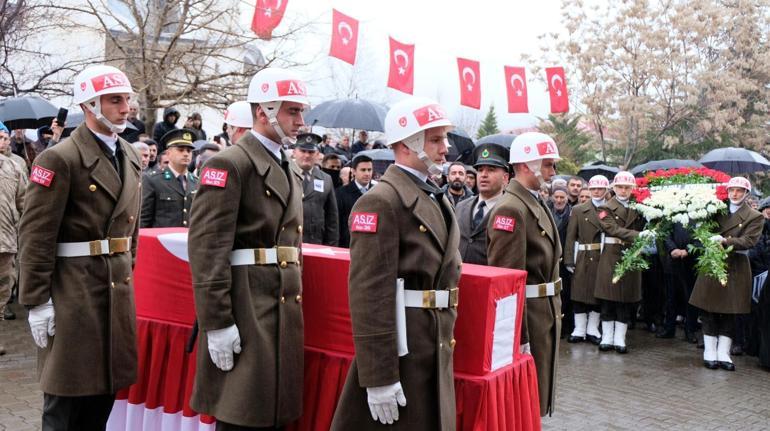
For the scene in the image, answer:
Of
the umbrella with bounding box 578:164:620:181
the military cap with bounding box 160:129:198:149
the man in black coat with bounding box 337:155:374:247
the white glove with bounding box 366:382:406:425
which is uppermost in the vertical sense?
the umbrella with bounding box 578:164:620:181

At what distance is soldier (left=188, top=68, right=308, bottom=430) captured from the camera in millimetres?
3742

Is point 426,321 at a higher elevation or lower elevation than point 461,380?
Answer: higher

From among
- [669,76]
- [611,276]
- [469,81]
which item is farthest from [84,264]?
[669,76]

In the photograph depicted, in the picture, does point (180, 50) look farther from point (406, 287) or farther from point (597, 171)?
point (406, 287)

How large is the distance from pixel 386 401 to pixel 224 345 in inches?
34.2

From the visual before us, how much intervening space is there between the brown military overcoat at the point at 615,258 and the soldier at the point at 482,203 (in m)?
3.83

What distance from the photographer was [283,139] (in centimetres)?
411

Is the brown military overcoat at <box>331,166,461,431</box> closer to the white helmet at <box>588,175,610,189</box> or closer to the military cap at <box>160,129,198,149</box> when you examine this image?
the military cap at <box>160,129,198,149</box>

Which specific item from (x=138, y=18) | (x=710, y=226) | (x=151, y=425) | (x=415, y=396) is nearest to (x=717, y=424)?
(x=710, y=226)

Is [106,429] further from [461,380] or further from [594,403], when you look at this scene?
[594,403]

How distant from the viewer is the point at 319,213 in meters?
8.27

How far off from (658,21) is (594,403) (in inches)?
1081

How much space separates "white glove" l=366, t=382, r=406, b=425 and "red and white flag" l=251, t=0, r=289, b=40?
13.0 m

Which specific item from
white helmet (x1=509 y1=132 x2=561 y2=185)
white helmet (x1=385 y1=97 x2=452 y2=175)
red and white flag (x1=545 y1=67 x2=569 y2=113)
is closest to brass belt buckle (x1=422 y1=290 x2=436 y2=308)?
white helmet (x1=385 y1=97 x2=452 y2=175)
